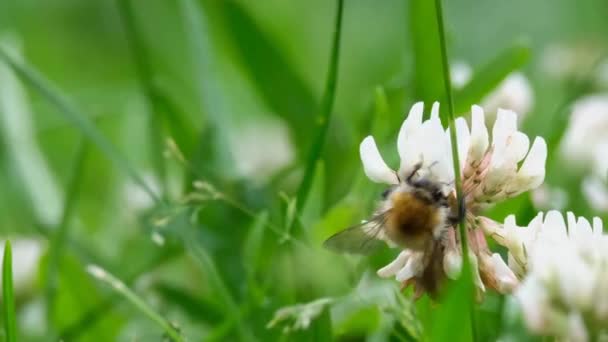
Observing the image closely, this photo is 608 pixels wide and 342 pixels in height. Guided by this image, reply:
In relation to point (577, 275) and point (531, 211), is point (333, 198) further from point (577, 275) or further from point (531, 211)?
point (577, 275)

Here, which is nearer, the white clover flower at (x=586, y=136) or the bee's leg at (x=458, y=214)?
the bee's leg at (x=458, y=214)

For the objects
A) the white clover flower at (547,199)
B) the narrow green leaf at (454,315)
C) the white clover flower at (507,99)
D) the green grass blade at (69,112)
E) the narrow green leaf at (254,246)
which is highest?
the green grass blade at (69,112)

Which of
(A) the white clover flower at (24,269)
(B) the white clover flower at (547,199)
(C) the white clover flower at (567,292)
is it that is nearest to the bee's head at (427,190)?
(C) the white clover flower at (567,292)

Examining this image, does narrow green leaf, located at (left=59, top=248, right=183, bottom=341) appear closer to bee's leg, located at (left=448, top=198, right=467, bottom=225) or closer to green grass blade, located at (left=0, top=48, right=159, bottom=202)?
green grass blade, located at (left=0, top=48, right=159, bottom=202)

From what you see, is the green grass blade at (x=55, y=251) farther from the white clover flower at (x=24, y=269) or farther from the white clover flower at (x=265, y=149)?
the white clover flower at (x=265, y=149)

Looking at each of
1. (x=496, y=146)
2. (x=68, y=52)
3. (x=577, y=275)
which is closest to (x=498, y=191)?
(x=496, y=146)

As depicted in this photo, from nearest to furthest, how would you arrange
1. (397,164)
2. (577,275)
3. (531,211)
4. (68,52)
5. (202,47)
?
(577,275) → (531,211) → (397,164) → (202,47) → (68,52)
